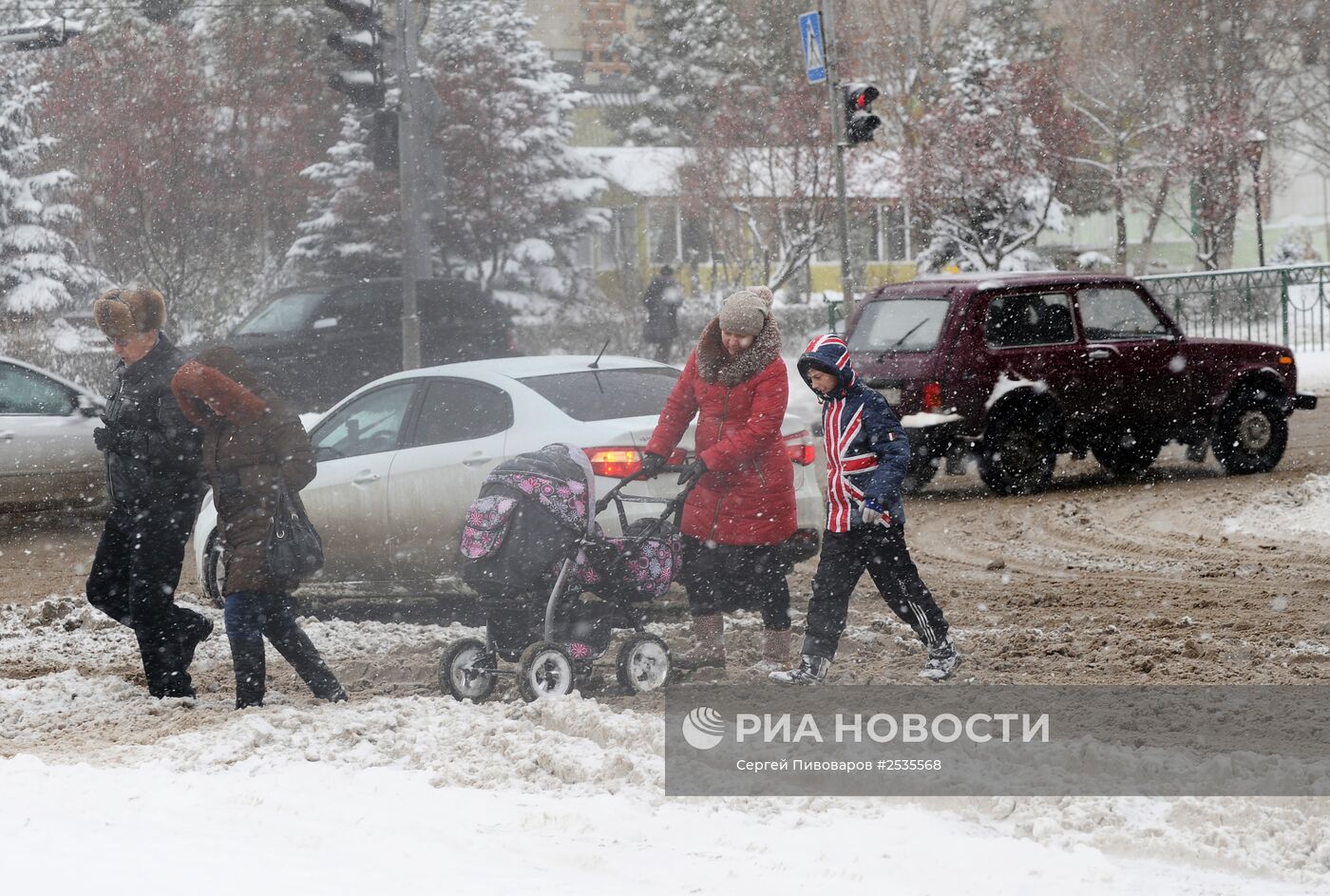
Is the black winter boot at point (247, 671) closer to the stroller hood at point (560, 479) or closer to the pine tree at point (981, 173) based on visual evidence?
the stroller hood at point (560, 479)

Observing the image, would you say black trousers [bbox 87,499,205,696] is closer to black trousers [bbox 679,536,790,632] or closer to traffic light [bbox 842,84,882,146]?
black trousers [bbox 679,536,790,632]

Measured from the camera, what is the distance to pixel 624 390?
847 cm

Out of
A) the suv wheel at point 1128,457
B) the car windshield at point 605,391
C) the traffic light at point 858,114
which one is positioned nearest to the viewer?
the car windshield at point 605,391

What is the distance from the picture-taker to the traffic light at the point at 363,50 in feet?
46.2

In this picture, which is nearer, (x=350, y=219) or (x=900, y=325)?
(x=900, y=325)

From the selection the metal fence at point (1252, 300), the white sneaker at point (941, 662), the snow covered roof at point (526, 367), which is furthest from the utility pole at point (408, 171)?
the metal fence at point (1252, 300)

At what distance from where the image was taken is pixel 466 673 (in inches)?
268

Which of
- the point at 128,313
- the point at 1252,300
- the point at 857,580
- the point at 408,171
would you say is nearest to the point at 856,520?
the point at 857,580

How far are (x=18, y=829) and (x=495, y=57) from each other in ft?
102

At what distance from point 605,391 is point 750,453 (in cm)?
165

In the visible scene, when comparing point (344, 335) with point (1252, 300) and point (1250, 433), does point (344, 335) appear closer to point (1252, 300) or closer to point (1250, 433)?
point (1250, 433)

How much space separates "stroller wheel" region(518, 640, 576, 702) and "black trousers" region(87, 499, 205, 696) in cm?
148

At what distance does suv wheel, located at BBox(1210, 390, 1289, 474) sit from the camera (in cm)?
1416

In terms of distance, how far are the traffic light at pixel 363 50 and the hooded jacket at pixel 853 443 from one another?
8398 millimetres
